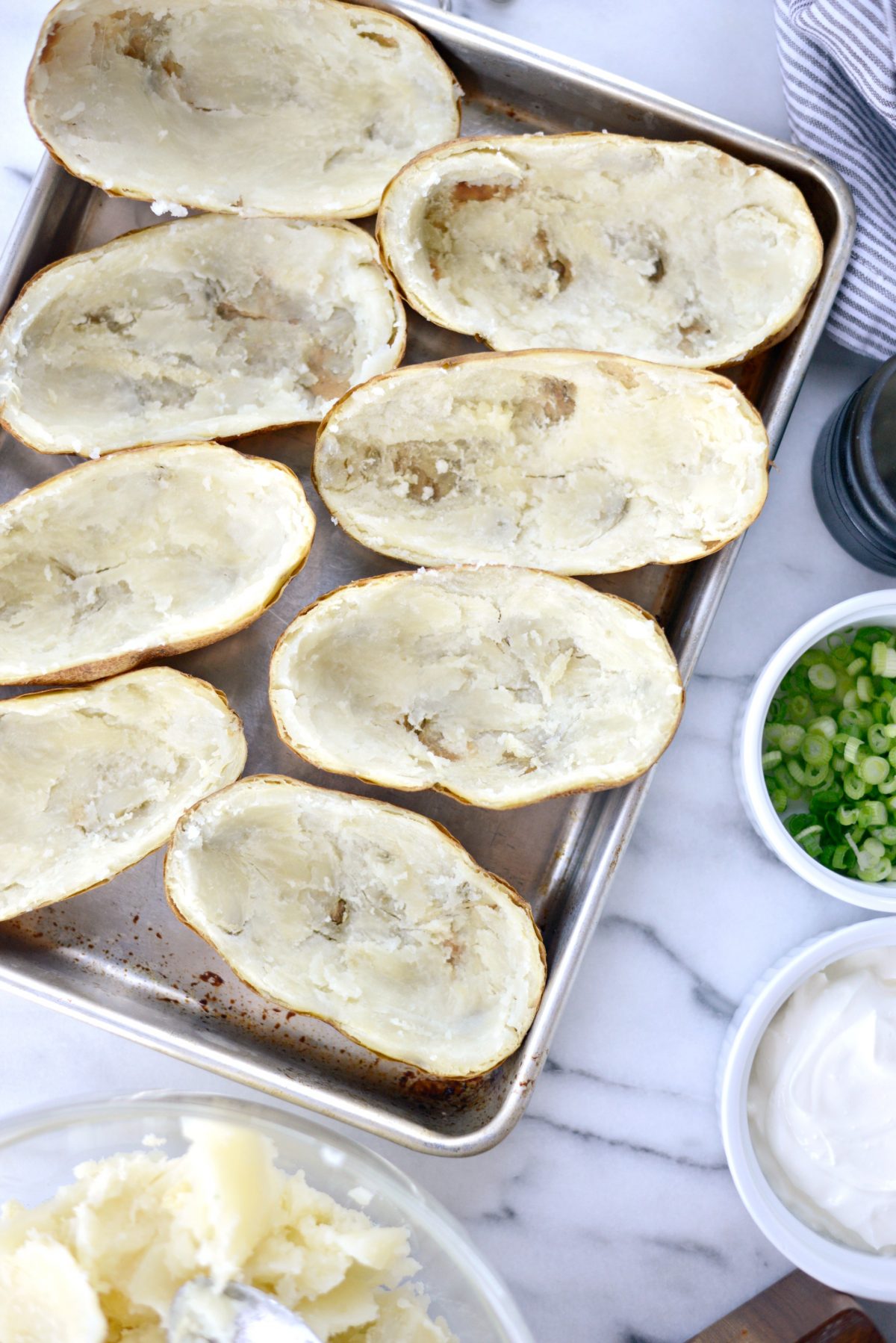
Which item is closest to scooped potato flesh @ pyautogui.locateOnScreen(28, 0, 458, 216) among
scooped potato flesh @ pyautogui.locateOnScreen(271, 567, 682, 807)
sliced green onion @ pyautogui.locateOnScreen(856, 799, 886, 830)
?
scooped potato flesh @ pyautogui.locateOnScreen(271, 567, 682, 807)

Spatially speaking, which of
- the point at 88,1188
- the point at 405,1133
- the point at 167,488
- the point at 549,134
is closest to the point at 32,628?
the point at 167,488

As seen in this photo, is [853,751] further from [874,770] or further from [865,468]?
[865,468]

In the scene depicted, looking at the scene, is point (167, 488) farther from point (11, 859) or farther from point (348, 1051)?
point (348, 1051)

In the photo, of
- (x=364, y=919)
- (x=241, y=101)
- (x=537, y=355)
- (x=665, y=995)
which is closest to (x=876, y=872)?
(x=665, y=995)

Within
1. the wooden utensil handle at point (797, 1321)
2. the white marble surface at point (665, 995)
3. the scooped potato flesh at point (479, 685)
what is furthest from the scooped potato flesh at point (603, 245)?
the wooden utensil handle at point (797, 1321)

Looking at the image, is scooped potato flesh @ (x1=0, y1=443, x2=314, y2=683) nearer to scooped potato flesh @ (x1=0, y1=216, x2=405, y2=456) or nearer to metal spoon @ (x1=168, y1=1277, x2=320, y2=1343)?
scooped potato flesh @ (x1=0, y1=216, x2=405, y2=456)

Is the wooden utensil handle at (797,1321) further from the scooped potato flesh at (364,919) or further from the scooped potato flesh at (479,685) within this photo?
the scooped potato flesh at (479,685)

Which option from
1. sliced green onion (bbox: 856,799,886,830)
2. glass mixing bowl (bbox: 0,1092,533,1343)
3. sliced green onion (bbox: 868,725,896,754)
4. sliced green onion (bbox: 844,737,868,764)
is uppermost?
sliced green onion (bbox: 868,725,896,754)
